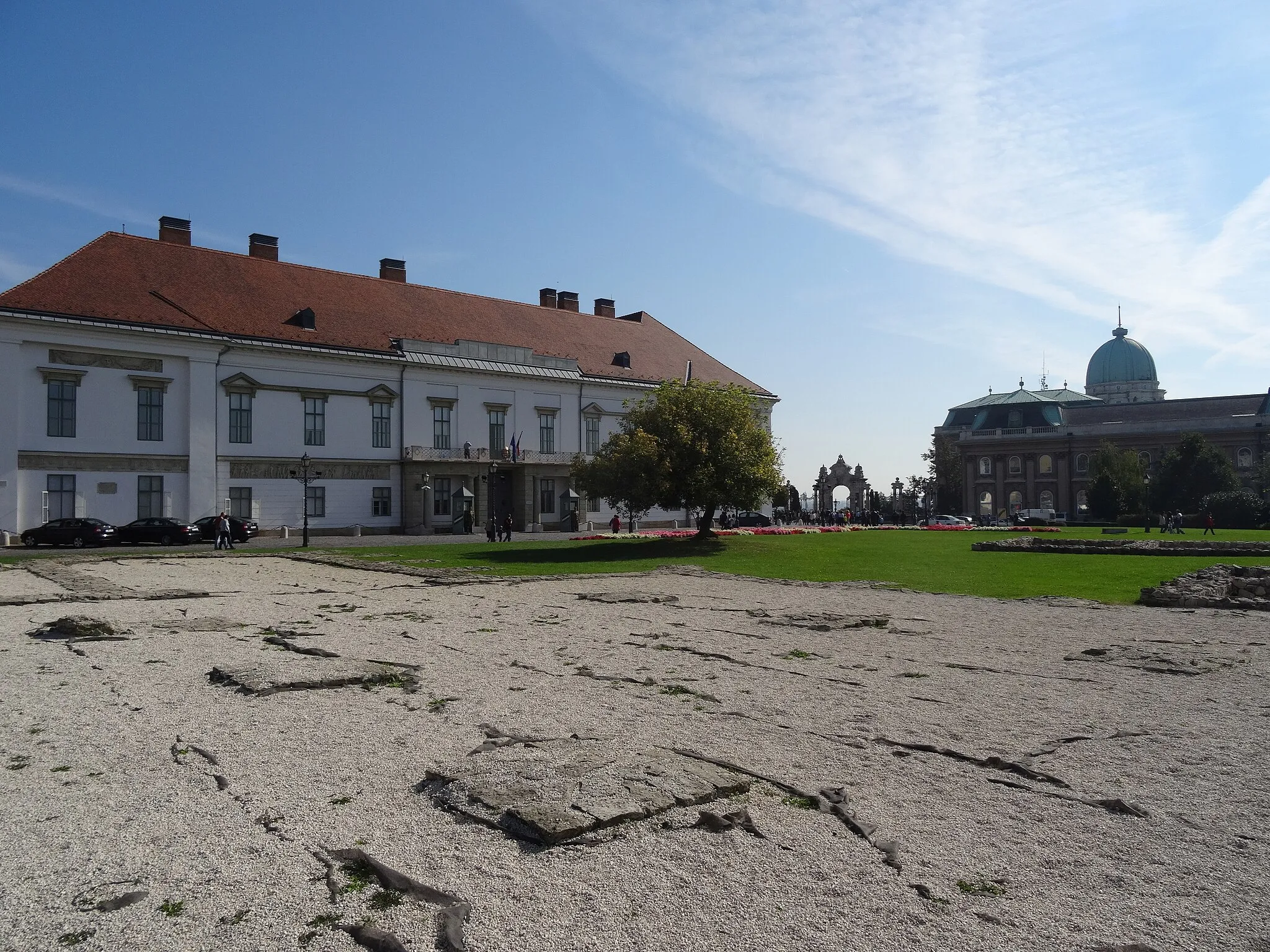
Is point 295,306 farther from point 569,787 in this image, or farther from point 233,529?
point 569,787

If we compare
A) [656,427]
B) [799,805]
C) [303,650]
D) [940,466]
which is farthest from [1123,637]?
[940,466]

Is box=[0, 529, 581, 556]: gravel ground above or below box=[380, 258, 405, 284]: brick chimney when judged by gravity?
below

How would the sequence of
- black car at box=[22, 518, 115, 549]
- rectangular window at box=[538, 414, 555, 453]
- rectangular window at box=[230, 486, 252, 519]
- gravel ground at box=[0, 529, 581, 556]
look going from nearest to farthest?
gravel ground at box=[0, 529, 581, 556], black car at box=[22, 518, 115, 549], rectangular window at box=[230, 486, 252, 519], rectangular window at box=[538, 414, 555, 453]

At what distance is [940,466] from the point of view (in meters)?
110

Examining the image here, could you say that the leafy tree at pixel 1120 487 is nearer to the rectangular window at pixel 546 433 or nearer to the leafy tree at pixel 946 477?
the leafy tree at pixel 946 477

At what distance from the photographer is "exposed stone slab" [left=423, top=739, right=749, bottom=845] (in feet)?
17.1

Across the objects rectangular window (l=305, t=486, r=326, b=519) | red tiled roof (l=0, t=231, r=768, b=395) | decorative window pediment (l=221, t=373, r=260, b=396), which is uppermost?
red tiled roof (l=0, t=231, r=768, b=395)

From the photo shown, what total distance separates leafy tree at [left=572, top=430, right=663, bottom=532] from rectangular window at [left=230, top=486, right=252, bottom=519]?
2082cm

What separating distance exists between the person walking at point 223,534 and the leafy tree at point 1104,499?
208 feet

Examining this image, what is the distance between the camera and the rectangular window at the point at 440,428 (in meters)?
52.8

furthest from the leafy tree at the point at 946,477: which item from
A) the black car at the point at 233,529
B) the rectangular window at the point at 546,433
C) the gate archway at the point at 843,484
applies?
the black car at the point at 233,529

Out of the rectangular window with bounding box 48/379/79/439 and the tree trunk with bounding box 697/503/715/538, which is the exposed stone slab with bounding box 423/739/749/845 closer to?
the tree trunk with bounding box 697/503/715/538

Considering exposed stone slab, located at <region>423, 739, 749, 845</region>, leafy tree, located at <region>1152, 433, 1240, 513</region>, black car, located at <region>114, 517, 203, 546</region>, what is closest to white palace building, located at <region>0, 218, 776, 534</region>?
black car, located at <region>114, 517, 203, 546</region>

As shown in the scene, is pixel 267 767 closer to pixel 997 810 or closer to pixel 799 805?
pixel 799 805
